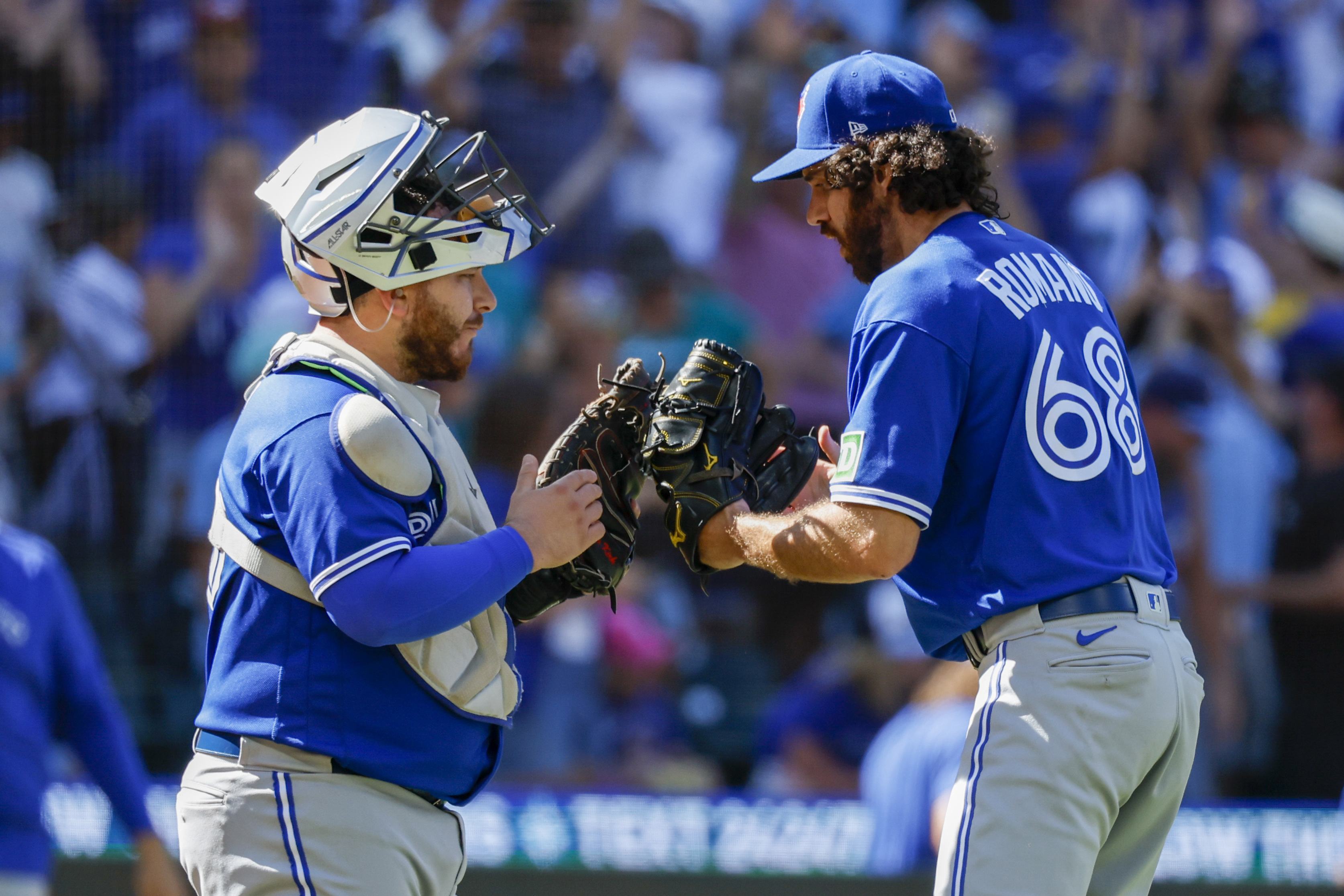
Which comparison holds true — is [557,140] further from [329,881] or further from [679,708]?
[329,881]

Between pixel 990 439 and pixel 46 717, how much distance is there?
9.18 ft

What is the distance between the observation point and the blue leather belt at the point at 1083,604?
2576 millimetres

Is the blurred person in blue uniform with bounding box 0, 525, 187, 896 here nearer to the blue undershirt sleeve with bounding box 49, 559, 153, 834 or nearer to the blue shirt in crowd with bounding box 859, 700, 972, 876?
the blue undershirt sleeve with bounding box 49, 559, 153, 834

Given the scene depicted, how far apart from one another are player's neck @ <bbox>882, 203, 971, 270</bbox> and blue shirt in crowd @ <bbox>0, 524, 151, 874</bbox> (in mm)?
2584

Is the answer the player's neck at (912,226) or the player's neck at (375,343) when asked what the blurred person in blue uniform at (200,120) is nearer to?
the player's neck at (375,343)

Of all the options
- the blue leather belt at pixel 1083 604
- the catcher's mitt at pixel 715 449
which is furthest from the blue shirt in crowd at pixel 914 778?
the blue leather belt at pixel 1083 604

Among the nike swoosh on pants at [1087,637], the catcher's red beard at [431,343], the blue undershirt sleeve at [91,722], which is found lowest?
the blue undershirt sleeve at [91,722]

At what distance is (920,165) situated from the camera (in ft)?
9.30

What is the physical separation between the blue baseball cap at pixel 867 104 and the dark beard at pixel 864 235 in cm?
12

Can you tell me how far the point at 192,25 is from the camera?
791 cm

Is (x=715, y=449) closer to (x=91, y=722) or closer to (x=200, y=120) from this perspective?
(x=91, y=722)

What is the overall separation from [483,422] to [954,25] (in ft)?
11.3

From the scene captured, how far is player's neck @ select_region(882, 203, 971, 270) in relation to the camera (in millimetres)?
2912

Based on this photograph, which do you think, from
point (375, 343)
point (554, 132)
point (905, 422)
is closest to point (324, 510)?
A: point (375, 343)
